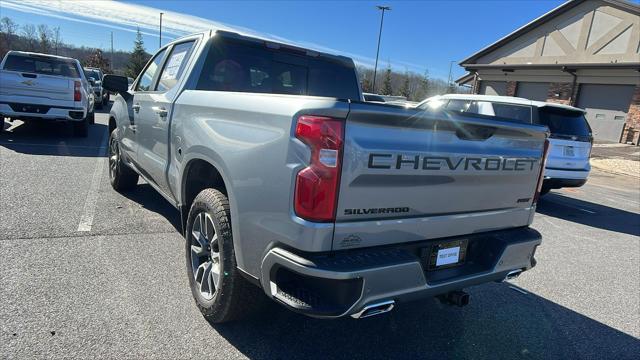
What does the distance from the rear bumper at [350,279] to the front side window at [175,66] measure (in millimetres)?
2372

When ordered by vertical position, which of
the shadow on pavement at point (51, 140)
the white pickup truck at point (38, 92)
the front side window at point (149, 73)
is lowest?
the shadow on pavement at point (51, 140)

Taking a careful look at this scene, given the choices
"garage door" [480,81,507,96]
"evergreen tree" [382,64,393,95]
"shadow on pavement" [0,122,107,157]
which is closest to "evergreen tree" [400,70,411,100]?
"evergreen tree" [382,64,393,95]

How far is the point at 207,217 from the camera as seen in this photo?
2947mm

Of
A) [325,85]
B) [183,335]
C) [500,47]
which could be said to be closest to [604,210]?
[325,85]

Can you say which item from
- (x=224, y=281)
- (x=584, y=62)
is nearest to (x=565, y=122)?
(x=224, y=281)

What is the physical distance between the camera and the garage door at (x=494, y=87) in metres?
28.6

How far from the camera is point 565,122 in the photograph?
751 centimetres

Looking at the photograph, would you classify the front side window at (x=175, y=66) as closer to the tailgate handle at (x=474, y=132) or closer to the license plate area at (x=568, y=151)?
the tailgate handle at (x=474, y=132)

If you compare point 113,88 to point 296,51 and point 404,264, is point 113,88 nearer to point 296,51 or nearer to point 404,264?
point 296,51

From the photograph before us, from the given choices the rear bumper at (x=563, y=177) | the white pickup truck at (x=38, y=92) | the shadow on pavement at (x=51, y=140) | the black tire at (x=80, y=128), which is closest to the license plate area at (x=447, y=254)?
the rear bumper at (x=563, y=177)

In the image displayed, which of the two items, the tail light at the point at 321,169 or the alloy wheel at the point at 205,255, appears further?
the alloy wheel at the point at 205,255

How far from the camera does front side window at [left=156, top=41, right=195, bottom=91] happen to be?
390 cm

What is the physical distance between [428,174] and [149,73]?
3.79 m

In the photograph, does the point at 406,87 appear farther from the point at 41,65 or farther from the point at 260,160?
the point at 260,160
